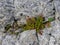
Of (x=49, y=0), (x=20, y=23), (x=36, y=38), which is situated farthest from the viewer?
(x=49, y=0)

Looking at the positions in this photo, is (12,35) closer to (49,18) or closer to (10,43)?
(10,43)

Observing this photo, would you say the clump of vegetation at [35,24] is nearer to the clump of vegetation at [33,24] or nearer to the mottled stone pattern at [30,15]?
the clump of vegetation at [33,24]

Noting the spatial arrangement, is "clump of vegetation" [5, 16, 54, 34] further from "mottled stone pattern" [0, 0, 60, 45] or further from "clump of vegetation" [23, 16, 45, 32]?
"mottled stone pattern" [0, 0, 60, 45]

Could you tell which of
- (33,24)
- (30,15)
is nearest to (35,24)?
(33,24)

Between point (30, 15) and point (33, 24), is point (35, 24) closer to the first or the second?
point (33, 24)

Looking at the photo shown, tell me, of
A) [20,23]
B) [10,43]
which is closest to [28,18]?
[20,23]

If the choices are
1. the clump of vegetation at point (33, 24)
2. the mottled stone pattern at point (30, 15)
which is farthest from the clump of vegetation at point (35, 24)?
the mottled stone pattern at point (30, 15)

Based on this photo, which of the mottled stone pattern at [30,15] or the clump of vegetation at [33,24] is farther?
the clump of vegetation at [33,24]

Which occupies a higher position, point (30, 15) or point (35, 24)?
point (30, 15)

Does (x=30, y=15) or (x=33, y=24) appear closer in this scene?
(x=33, y=24)
